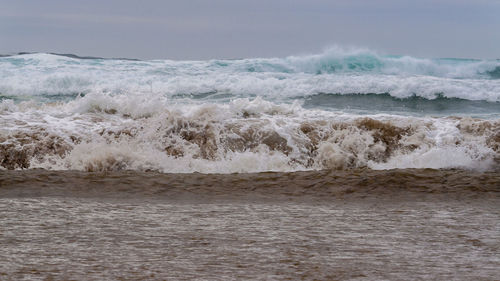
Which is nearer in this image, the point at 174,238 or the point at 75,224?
the point at 174,238

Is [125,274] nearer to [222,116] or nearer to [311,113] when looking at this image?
[222,116]

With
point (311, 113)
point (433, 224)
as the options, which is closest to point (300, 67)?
point (311, 113)

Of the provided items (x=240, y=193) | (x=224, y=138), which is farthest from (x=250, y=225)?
(x=224, y=138)

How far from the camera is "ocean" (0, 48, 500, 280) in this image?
3.23 m

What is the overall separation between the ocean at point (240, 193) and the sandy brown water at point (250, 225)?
0.05 ft

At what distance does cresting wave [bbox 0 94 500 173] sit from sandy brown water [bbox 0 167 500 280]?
1.23 meters

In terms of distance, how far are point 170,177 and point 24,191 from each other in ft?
4.43

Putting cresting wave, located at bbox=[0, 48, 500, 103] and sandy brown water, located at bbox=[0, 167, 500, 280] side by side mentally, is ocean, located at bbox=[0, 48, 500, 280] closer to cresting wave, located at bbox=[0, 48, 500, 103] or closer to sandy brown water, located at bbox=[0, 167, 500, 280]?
sandy brown water, located at bbox=[0, 167, 500, 280]

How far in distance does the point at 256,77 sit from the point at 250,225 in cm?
1719

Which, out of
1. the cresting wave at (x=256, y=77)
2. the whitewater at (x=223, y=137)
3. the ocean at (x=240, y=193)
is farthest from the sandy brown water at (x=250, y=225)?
the cresting wave at (x=256, y=77)

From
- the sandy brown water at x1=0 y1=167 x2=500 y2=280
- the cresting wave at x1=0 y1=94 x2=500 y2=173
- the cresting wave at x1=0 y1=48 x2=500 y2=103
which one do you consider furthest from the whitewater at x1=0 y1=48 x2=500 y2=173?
the cresting wave at x1=0 y1=48 x2=500 y2=103

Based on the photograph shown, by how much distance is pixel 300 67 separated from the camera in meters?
24.9

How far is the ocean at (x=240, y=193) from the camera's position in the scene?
3.23m

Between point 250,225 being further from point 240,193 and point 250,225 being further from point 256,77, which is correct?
point 256,77
